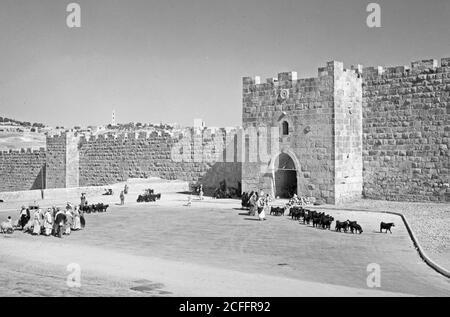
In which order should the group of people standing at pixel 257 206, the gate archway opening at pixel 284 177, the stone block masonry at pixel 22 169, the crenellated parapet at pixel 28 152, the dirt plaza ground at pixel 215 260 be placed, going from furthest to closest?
the stone block masonry at pixel 22 169
the crenellated parapet at pixel 28 152
the gate archway opening at pixel 284 177
the group of people standing at pixel 257 206
the dirt plaza ground at pixel 215 260

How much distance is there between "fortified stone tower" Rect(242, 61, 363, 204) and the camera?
Answer: 20344mm

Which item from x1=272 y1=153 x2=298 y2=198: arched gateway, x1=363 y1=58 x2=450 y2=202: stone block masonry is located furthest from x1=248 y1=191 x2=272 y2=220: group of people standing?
x1=363 y1=58 x2=450 y2=202: stone block masonry

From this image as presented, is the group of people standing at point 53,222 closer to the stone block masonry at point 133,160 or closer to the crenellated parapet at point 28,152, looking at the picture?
the stone block masonry at point 133,160

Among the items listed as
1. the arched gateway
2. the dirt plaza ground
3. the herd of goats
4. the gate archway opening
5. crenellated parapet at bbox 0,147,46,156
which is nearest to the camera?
the dirt plaza ground

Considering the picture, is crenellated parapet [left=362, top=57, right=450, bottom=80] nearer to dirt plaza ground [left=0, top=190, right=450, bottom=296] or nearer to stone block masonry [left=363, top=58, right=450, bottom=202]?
stone block masonry [left=363, top=58, right=450, bottom=202]

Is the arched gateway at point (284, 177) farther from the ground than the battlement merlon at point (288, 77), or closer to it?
closer to it

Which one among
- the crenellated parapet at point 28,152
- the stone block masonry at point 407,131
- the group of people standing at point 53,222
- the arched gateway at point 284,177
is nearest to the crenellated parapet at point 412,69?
the stone block masonry at point 407,131

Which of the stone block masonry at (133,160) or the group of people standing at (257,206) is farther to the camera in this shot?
the stone block masonry at (133,160)

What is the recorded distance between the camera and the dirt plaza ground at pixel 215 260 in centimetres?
807

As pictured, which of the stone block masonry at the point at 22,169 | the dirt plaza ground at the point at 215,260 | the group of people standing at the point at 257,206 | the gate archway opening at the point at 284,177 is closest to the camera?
the dirt plaza ground at the point at 215,260

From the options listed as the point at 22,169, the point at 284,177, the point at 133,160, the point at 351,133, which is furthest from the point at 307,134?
the point at 22,169

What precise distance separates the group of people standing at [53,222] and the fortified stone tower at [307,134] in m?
9.63

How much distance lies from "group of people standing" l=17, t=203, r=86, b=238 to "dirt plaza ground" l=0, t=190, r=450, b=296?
0.42 metres
